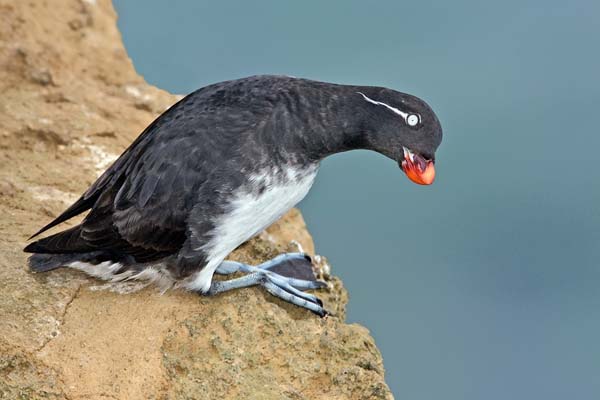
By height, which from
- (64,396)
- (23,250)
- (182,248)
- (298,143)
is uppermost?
(298,143)

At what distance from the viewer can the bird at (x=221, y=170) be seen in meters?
4.26

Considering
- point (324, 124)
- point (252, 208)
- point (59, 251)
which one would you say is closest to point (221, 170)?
point (252, 208)

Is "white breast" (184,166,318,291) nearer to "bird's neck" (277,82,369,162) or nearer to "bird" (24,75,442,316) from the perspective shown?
"bird" (24,75,442,316)

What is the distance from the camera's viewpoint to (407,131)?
421 cm

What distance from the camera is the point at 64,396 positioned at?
4047mm

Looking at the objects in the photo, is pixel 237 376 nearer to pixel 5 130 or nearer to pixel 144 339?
pixel 144 339

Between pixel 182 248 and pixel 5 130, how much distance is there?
181 cm

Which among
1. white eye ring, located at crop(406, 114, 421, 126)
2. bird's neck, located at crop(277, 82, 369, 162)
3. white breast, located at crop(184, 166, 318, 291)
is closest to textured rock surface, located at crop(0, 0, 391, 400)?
white breast, located at crop(184, 166, 318, 291)

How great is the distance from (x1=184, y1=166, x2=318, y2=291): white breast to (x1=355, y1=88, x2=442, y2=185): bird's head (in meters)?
0.39

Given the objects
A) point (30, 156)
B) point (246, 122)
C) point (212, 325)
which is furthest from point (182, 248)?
point (30, 156)

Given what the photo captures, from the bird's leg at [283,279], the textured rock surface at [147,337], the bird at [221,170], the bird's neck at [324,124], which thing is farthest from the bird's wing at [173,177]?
the bird's leg at [283,279]

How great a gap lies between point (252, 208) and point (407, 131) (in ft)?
2.54

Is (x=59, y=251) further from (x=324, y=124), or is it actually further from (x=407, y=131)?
(x=407, y=131)

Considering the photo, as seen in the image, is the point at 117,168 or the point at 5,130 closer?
the point at 117,168
